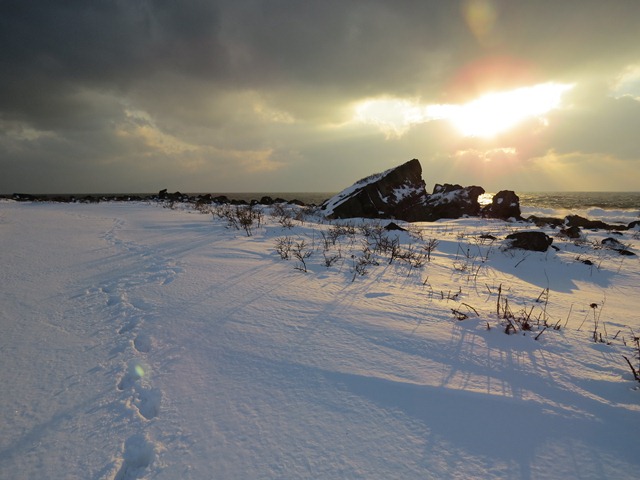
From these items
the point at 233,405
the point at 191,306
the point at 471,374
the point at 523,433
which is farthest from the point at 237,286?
the point at 523,433

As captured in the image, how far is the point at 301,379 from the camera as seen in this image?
1647 millimetres

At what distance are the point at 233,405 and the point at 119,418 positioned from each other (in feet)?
1.60

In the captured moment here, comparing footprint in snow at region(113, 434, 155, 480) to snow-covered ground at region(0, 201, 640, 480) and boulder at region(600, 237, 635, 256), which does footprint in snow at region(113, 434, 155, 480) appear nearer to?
snow-covered ground at region(0, 201, 640, 480)

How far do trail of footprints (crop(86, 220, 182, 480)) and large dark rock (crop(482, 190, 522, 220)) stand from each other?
1761cm

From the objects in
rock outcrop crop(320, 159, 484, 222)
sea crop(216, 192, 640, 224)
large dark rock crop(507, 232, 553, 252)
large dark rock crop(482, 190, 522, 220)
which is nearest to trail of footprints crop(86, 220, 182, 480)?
large dark rock crop(507, 232, 553, 252)

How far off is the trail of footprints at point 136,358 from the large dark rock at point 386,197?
39.4ft

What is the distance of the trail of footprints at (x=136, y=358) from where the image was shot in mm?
1210

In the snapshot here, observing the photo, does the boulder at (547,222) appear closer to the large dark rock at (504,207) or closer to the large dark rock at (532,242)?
the large dark rock at (504,207)

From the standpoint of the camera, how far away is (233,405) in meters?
1.45

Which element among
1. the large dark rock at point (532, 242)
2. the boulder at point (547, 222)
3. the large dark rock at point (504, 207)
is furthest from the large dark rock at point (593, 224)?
the large dark rock at point (532, 242)

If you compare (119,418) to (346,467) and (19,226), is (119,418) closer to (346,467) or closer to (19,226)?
(346,467)

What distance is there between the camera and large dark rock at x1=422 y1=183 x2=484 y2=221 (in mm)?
16506

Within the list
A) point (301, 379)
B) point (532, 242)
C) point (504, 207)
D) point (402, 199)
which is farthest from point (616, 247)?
point (504, 207)

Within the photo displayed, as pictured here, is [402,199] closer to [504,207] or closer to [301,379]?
[504,207]
